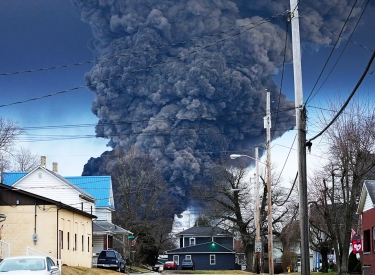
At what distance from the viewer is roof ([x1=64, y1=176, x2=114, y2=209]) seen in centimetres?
7356

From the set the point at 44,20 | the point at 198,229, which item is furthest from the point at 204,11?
the point at 198,229

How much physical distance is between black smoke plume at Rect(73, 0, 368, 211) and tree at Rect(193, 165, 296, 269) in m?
43.7

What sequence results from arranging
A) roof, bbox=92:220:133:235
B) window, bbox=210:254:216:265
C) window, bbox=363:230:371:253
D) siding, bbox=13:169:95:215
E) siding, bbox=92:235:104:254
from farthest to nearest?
window, bbox=210:254:216:265 < siding, bbox=92:235:104:254 < roof, bbox=92:220:133:235 < siding, bbox=13:169:95:215 < window, bbox=363:230:371:253

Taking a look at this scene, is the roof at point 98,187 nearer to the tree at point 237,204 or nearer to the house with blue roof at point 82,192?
the house with blue roof at point 82,192

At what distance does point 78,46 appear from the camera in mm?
140125

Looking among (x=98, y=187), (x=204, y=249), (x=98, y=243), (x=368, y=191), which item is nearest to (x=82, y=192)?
(x=98, y=243)

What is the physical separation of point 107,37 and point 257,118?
35682mm

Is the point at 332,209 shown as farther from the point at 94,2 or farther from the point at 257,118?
the point at 94,2

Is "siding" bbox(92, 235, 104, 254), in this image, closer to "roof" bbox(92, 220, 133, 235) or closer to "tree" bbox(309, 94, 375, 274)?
"roof" bbox(92, 220, 133, 235)

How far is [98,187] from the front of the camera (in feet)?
245

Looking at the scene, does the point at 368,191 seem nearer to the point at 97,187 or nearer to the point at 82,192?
the point at 82,192

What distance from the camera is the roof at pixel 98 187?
73.6 meters

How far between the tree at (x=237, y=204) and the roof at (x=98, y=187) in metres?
11.9

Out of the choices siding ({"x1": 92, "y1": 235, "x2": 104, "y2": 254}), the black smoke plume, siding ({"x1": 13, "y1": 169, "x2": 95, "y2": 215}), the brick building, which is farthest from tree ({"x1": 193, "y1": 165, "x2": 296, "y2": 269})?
the black smoke plume
